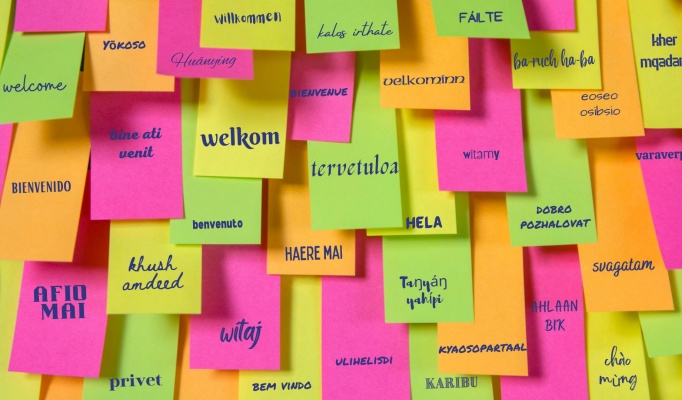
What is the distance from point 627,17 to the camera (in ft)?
2.30

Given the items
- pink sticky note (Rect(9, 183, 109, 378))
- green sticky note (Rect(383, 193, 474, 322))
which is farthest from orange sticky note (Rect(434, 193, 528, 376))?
pink sticky note (Rect(9, 183, 109, 378))

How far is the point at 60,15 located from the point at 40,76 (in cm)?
7

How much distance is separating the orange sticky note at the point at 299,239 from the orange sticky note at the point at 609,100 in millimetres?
250

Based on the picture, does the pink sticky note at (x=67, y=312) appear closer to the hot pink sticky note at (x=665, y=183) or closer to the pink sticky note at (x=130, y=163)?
the pink sticky note at (x=130, y=163)

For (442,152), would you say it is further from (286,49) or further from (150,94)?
(150,94)

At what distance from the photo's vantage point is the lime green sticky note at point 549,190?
704 millimetres

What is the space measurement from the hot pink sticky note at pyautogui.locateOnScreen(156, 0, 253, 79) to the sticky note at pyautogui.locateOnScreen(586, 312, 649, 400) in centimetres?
46

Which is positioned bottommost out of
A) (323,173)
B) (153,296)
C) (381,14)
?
(153,296)

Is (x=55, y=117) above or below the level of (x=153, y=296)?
above

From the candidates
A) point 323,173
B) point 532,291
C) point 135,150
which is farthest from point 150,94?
point 532,291

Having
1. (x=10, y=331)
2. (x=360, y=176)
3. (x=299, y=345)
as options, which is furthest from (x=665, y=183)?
(x=10, y=331)

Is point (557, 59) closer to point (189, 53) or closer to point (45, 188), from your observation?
point (189, 53)

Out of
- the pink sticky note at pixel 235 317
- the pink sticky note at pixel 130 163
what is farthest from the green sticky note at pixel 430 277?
the pink sticky note at pixel 130 163

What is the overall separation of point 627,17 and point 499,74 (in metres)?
0.14
